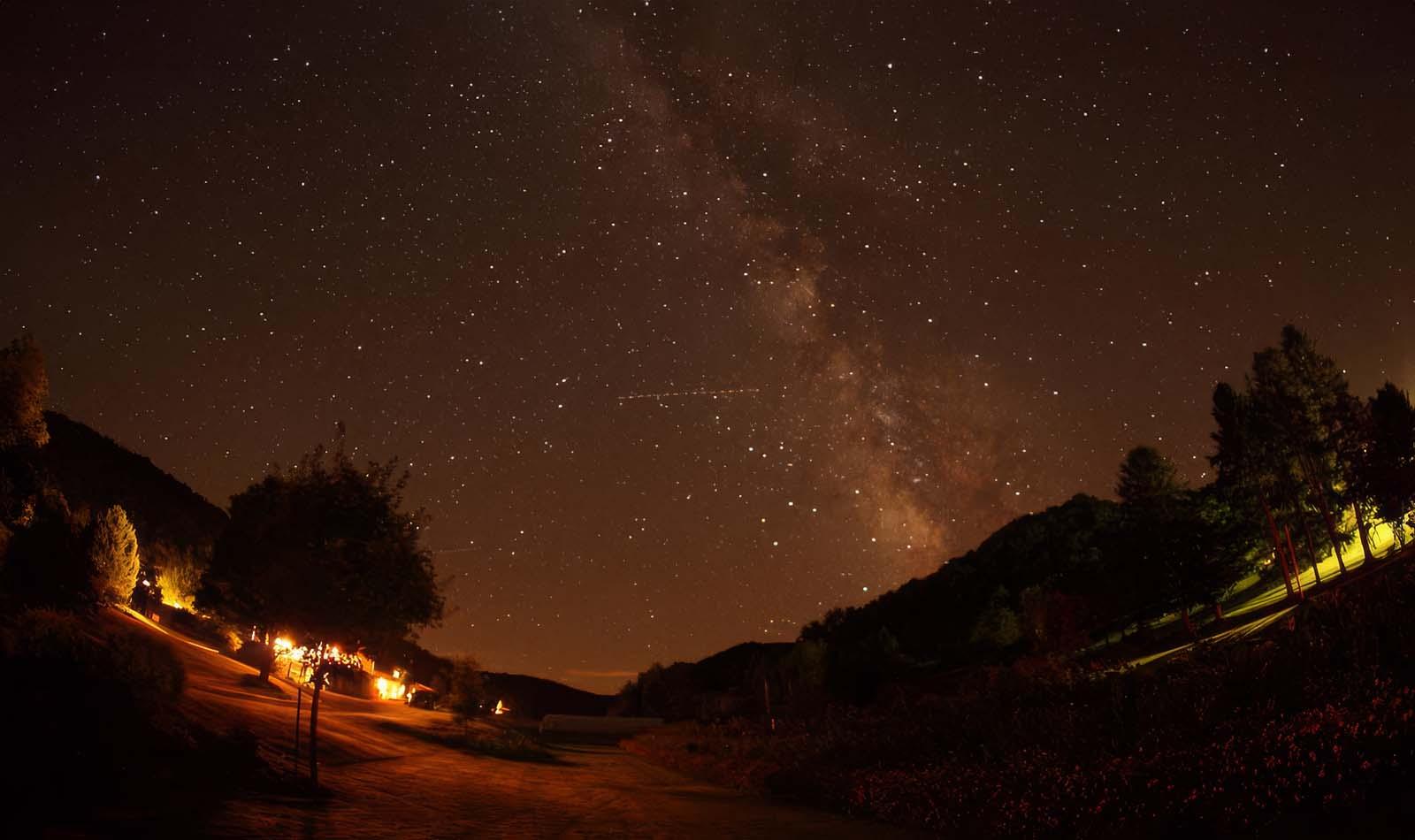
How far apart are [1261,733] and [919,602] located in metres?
112

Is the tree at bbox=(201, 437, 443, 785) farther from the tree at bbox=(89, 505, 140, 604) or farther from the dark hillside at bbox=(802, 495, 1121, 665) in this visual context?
the dark hillside at bbox=(802, 495, 1121, 665)

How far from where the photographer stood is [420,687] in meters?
75.2

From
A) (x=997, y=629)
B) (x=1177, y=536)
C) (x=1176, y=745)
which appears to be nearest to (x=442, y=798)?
(x=1176, y=745)

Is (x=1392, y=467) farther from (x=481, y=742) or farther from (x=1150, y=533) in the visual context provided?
(x=481, y=742)

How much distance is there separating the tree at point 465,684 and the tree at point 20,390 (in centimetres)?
3465

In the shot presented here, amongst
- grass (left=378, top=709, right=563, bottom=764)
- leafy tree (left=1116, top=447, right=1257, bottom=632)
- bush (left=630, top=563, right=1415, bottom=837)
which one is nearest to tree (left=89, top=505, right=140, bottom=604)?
grass (left=378, top=709, right=563, bottom=764)

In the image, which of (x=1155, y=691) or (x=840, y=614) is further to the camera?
(x=840, y=614)

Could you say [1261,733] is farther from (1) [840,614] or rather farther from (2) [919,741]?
(1) [840,614]

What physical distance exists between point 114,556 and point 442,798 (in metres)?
31.9

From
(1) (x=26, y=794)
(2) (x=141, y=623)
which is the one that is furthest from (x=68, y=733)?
(2) (x=141, y=623)

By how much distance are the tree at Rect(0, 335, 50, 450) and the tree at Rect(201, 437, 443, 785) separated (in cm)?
1509

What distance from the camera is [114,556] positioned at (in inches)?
1555

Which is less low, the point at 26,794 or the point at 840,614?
the point at 840,614

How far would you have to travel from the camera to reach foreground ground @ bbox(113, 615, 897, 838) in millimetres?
13060
